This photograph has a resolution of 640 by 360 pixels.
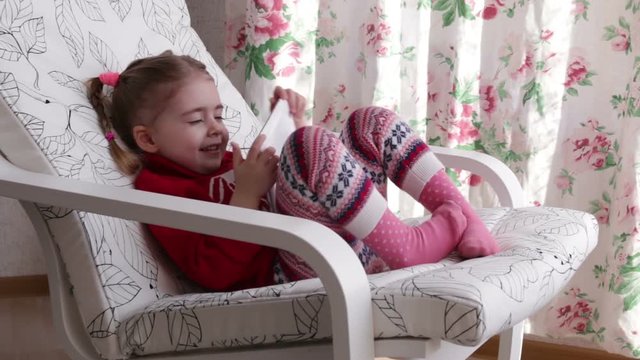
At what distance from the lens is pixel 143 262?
4.17ft

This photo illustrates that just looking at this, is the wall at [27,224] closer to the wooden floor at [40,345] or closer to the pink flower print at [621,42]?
the wooden floor at [40,345]

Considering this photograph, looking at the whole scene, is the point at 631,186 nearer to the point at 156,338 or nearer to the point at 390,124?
the point at 390,124

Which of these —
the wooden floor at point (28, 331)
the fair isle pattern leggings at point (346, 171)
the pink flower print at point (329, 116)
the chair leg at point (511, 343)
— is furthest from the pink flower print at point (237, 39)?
the chair leg at point (511, 343)

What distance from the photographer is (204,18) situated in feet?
8.29

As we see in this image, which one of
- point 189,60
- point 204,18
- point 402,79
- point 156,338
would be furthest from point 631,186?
point 204,18

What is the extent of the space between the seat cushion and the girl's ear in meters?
0.29

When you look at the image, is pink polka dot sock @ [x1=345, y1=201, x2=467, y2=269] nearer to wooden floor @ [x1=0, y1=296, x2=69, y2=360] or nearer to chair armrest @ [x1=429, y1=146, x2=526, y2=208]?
chair armrest @ [x1=429, y1=146, x2=526, y2=208]

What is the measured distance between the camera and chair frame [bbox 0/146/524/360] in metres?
0.98

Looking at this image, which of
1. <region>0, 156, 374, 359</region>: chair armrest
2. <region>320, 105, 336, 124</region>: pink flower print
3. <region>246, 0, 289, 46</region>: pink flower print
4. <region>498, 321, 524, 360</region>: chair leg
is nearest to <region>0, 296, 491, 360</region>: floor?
<region>498, 321, 524, 360</region>: chair leg

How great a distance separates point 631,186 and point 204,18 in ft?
4.31

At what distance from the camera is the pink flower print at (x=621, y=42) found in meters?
1.76

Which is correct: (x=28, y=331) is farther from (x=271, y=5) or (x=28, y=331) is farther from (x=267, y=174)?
(x=267, y=174)

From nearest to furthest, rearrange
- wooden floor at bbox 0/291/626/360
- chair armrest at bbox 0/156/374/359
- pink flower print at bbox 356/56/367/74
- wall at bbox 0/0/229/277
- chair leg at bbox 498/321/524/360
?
chair armrest at bbox 0/156/374/359
chair leg at bbox 498/321/524/360
wooden floor at bbox 0/291/626/360
pink flower print at bbox 356/56/367/74
wall at bbox 0/0/229/277

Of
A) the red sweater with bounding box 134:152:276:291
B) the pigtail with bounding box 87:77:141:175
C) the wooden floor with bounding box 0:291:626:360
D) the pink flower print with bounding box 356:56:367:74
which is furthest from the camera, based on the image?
the pink flower print with bounding box 356:56:367:74
